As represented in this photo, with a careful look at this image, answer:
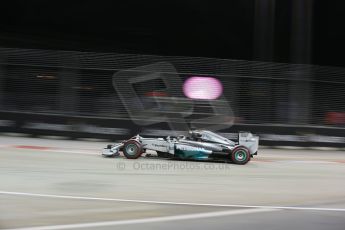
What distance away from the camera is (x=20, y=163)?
11.8m

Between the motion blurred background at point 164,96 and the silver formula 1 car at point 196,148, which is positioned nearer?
the silver formula 1 car at point 196,148

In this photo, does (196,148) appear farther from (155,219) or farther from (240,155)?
(155,219)

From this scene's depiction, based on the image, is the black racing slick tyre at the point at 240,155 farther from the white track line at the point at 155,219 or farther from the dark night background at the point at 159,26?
the dark night background at the point at 159,26

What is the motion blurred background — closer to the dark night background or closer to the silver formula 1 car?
the silver formula 1 car

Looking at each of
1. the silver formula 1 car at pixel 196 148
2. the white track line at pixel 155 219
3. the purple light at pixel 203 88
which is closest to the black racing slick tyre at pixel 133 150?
the silver formula 1 car at pixel 196 148

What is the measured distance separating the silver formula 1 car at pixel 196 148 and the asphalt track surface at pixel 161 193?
207 mm

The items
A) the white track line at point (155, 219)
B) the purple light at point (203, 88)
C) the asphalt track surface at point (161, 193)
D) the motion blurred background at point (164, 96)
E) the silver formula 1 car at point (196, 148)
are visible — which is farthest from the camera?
the purple light at point (203, 88)

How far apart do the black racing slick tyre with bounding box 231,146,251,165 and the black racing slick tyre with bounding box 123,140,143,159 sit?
214cm

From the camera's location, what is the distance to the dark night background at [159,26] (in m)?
35.1

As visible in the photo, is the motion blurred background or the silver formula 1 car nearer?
the silver formula 1 car

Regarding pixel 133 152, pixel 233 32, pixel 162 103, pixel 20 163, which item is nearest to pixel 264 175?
pixel 133 152

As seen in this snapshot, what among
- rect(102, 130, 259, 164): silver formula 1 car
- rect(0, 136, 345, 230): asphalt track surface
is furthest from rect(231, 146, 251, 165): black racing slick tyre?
rect(0, 136, 345, 230): asphalt track surface

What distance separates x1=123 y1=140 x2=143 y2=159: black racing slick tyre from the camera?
1275 cm

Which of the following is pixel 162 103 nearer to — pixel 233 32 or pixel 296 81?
pixel 296 81
